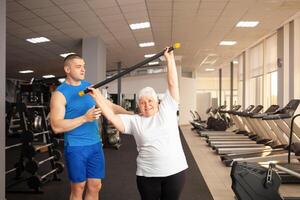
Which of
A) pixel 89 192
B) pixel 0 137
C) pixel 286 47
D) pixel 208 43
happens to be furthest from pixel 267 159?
pixel 208 43

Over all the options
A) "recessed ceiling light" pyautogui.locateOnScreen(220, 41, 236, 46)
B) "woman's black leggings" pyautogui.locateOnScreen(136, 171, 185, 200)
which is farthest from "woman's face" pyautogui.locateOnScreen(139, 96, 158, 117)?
"recessed ceiling light" pyautogui.locateOnScreen(220, 41, 236, 46)

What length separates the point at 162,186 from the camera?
5.99 feet

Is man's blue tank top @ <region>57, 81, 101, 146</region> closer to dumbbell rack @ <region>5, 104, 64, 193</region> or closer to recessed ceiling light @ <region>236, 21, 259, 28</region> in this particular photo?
dumbbell rack @ <region>5, 104, 64, 193</region>

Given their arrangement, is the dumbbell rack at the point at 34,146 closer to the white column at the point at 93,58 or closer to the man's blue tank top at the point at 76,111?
the man's blue tank top at the point at 76,111

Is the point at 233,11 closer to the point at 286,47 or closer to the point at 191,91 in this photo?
the point at 286,47

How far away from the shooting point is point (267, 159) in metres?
4.80

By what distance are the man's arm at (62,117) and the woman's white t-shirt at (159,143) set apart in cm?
26

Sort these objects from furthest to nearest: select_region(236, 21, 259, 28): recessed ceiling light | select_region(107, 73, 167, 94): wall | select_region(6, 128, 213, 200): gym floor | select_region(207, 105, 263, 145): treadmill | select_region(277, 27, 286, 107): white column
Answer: select_region(107, 73, 167, 94): wall → select_region(277, 27, 286, 107): white column → select_region(236, 21, 259, 28): recessed ceiling light → select_region(207, 105, 263, 145): treadmill → select_region(6, 128, 213, 200): gym floor

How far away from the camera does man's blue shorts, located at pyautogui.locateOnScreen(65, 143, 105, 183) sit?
2.02 meters

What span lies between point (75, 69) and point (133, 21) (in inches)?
223

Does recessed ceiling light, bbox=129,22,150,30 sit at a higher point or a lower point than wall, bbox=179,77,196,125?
higher

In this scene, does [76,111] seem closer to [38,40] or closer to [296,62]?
[296,62]

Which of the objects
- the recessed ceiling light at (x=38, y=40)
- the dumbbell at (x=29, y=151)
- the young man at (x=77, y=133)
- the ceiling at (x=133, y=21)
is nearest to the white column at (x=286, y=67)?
the ceiling at (x=133, y=21)

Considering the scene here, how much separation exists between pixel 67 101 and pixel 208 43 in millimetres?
9257
